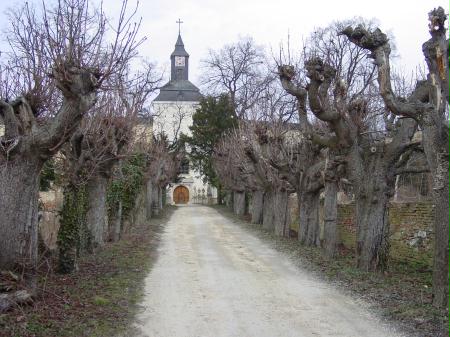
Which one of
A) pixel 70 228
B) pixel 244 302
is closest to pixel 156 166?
pixel 70 228

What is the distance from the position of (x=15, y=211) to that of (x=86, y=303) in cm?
178

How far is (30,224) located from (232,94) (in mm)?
37289

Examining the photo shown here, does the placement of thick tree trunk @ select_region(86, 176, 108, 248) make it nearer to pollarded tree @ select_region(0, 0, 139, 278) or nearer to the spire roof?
pollarded tree @ select_region(0, 0, 139, 278)

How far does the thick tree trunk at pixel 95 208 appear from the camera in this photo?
14797 mm

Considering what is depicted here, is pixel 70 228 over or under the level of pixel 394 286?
over

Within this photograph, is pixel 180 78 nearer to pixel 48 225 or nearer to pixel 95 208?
pixel 95 208

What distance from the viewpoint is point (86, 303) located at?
841 cm

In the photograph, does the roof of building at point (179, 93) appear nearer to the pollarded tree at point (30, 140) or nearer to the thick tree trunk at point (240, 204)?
the thick tree trunk at point (240, 204)

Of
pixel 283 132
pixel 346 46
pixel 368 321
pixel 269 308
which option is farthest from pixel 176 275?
pixel 346 46

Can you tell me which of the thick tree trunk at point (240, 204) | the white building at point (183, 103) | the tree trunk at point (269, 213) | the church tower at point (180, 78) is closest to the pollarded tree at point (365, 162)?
the tree trunk at point (269, 213)

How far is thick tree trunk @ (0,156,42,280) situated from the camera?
8.02 metres

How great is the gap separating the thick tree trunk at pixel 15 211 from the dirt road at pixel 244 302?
201 cm

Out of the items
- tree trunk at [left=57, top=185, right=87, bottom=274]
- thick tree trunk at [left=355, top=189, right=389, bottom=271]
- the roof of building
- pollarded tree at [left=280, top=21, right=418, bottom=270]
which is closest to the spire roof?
the roof of building

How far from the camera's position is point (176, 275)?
1200cm
